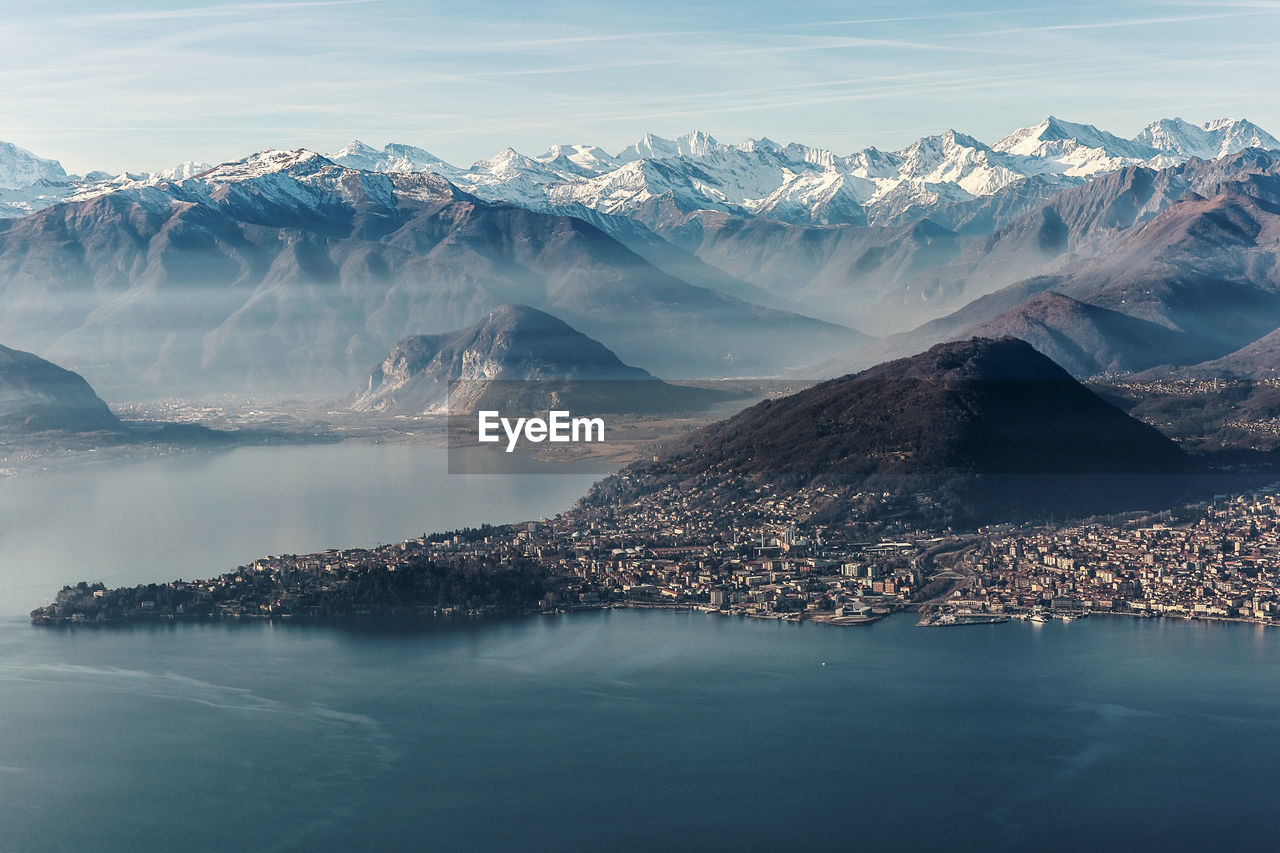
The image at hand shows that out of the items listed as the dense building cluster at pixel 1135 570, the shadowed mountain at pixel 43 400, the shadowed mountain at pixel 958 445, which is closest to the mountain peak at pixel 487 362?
the shadowed mountain at pixel 43 400

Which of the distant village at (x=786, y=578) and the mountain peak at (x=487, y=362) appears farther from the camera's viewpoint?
the mountain peak at (x=487, y=362)

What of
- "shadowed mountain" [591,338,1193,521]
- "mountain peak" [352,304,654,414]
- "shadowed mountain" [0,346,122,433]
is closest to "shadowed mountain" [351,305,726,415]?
"mountain peak" [352,304,654,414]

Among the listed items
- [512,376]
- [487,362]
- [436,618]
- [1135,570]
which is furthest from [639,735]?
[487,362]

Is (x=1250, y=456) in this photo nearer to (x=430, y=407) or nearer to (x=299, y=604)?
(x=299, y=604)

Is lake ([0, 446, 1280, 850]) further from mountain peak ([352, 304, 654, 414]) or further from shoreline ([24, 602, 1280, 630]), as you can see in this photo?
mountain peak ([352, 304, 654, 414])

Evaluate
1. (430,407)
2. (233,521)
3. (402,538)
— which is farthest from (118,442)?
(402,538)

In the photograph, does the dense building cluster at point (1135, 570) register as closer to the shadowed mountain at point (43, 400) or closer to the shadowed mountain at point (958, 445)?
the shadowed mountain at point (958, 445)
